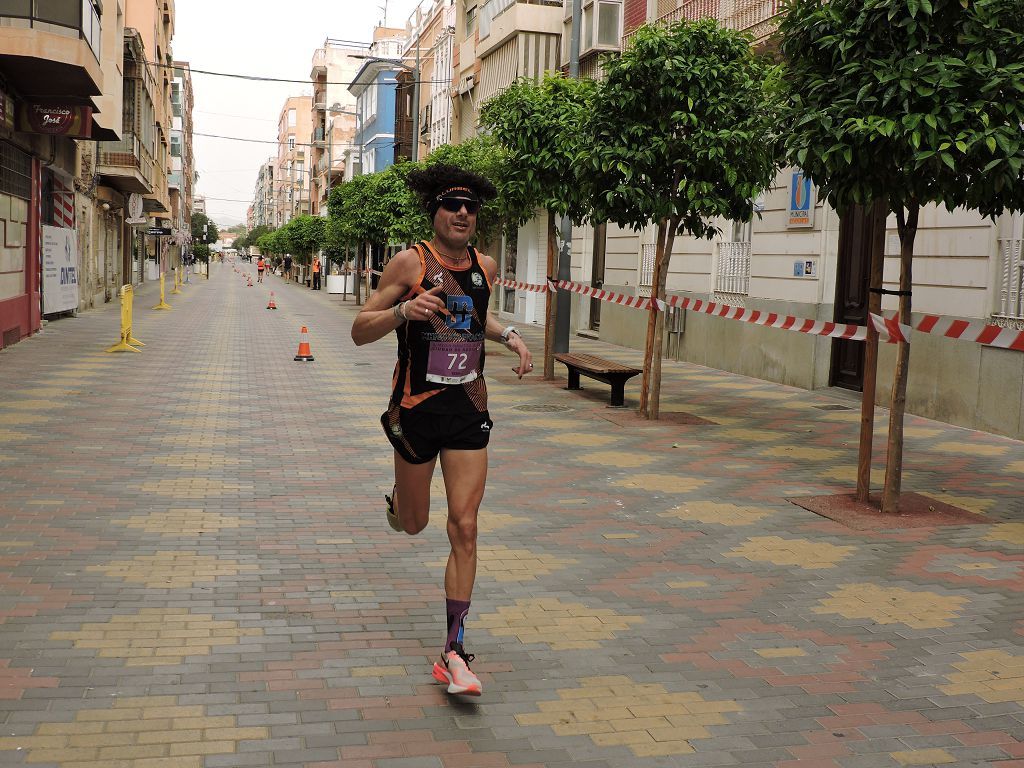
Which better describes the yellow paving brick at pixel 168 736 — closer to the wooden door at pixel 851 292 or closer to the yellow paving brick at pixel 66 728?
the yellow paving brick at pixel 66 728

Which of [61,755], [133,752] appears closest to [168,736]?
[133,752]

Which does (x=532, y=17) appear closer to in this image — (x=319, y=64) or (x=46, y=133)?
(x=46, y=133)

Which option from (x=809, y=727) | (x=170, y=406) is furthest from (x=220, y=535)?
(x=170, y=406)

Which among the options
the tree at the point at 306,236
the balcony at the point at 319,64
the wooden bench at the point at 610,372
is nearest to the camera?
the wooden bench at the point at 610,372

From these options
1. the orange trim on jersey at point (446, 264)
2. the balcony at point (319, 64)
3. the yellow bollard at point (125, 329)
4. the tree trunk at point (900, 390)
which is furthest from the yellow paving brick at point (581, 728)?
the balcony at point (319, 64)

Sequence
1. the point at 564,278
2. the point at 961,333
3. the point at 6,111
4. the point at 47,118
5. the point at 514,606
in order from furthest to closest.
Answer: the point at 47,118
the point at 564,278
the point at 6,111
the point at 961,333
the point at 514,606

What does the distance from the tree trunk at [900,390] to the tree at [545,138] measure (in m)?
7.87

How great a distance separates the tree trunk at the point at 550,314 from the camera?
16.2 m

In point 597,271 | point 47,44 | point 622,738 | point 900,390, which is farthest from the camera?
point 597,271

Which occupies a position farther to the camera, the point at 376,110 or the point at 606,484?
the point at 376,110

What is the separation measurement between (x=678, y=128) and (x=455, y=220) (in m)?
8.03

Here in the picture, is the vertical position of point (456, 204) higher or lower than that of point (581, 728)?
higher

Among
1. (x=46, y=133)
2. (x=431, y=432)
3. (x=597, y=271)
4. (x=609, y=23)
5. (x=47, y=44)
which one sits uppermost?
(x=609, y=23)

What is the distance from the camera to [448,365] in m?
4.49
